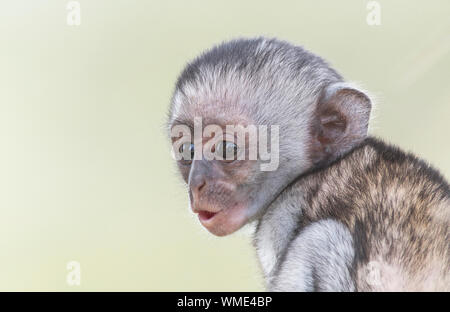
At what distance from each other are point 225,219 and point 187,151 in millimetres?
376

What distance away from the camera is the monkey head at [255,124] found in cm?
288

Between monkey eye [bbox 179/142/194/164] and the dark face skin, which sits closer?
the dark face skin

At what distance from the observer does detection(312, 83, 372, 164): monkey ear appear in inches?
113

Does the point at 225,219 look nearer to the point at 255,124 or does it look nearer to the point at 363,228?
the point at 255,124

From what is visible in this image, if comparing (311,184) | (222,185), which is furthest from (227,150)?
(311,184)

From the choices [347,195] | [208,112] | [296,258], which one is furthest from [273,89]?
[296,258]

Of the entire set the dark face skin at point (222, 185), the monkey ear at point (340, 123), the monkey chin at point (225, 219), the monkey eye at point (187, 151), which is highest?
the monkey ear at point (340, 123)

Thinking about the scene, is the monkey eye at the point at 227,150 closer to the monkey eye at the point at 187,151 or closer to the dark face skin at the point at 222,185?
the dark face skin at the point at 222,185

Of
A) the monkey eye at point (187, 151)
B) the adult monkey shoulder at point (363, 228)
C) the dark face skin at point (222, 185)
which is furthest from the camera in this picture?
the monkey eye at point (187, 151)

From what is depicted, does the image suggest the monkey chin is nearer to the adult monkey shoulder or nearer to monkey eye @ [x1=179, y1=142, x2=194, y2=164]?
the adult monkey shoulder

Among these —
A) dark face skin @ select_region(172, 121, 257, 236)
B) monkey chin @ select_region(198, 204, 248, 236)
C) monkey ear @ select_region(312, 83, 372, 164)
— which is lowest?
monkey chin @ select_region(198, 204, 248, 236)

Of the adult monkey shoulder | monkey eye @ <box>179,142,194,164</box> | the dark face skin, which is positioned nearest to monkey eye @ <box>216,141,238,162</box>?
the dark face skin

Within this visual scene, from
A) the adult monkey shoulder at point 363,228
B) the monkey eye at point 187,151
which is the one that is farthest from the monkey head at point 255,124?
the adult monkey shoulder at point 363,228
